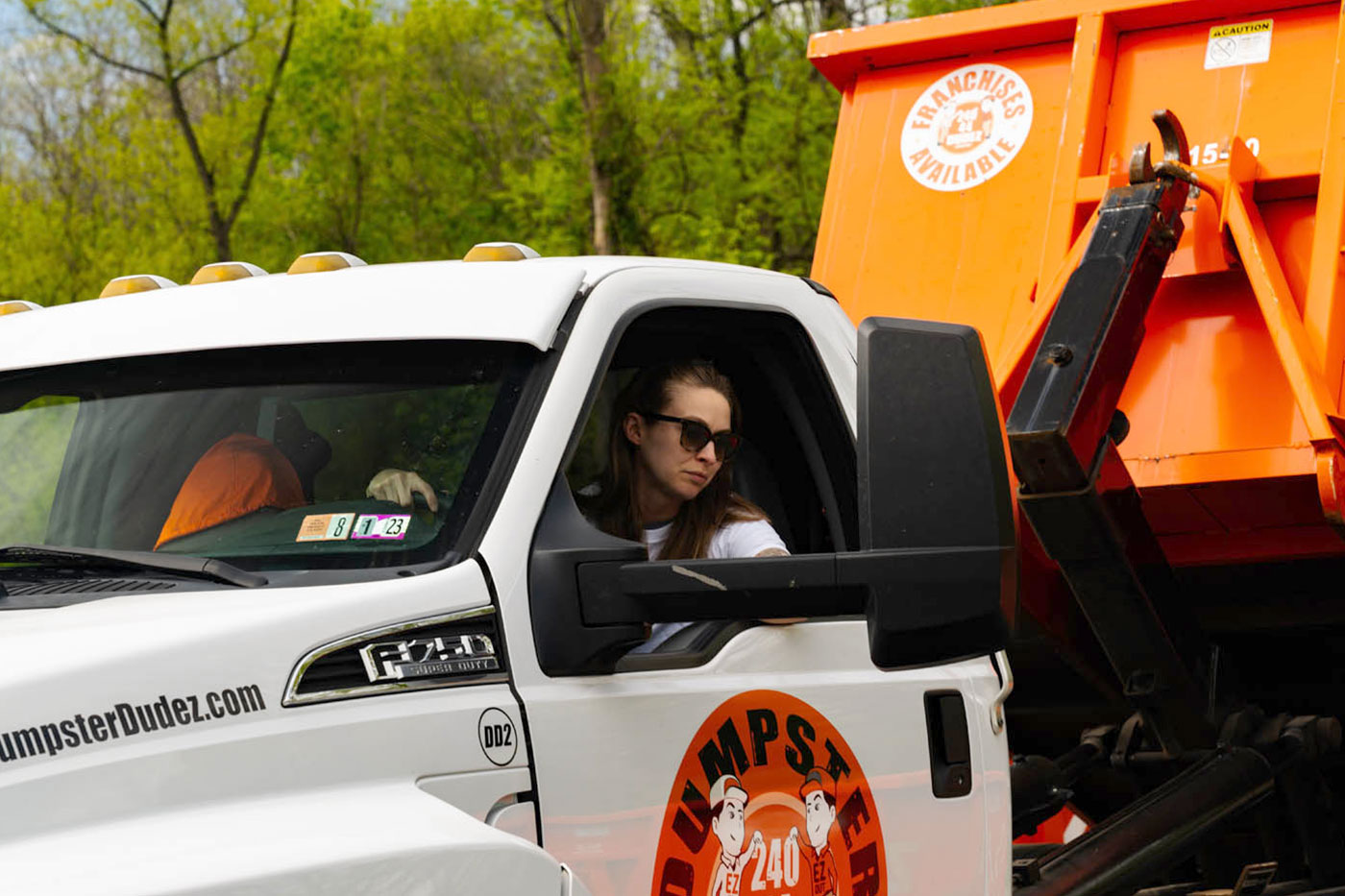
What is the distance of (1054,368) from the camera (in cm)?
422

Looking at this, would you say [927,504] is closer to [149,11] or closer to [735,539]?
[735,539]

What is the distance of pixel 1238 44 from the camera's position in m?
5.30

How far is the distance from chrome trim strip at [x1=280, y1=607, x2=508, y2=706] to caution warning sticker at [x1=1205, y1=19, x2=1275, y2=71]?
3632 mm

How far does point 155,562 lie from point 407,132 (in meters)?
26.0

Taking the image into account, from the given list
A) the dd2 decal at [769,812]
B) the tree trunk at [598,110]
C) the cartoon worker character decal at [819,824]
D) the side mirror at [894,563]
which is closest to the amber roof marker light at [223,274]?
the side mirror at [894,563]

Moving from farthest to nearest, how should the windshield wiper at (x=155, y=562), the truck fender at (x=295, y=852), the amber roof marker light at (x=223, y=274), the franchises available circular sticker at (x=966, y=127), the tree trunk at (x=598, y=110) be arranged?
the tree trunk at (x=598, y=110), the franchises available circular sticker at (x=966, y=127), the amber roof marker light at (x=223, y=274), the windshield wiper at (x=155, y=562), the truck fender at (x=295, y=852)

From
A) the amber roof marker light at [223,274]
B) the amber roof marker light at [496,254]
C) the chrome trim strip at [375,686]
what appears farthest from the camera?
the amber roof marker light at [223,274]

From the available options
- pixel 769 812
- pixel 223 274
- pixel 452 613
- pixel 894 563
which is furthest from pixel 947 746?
pixel 223 274

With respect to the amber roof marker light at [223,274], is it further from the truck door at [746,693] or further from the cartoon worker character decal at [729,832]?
the cartoon worker character decal at [729,832]

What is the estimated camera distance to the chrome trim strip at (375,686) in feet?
7.55

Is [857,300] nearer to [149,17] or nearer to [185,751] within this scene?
[185,751]

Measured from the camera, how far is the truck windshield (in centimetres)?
262

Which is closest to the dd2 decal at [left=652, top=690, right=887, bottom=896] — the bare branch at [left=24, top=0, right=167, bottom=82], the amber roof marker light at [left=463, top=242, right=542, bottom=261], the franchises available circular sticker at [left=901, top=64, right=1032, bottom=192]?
the amber roof marker light at [left=463, top=242, right=542, bottom=261]

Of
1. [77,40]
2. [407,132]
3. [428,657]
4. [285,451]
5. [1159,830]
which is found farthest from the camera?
[407,132]
